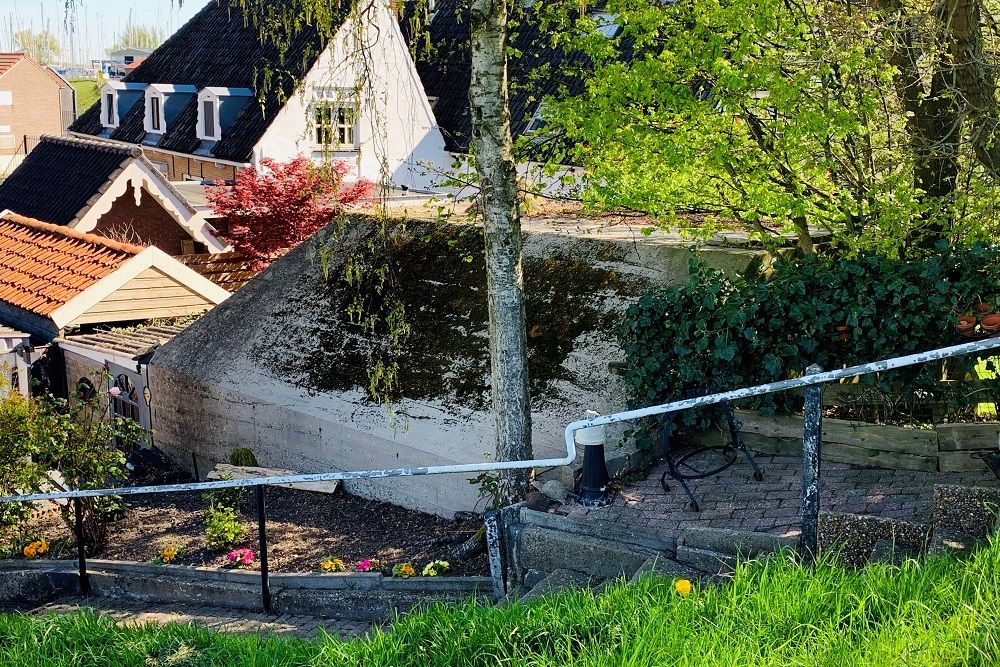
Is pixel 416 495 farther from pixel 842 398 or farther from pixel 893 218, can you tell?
pixel 893 218

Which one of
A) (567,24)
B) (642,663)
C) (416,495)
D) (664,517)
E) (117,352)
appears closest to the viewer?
(642,663)

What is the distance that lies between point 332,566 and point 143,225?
12023 millimetres

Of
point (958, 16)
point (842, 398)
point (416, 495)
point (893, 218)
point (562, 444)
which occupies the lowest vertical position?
point (416, 495)

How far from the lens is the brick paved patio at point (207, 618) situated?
6.39 metres

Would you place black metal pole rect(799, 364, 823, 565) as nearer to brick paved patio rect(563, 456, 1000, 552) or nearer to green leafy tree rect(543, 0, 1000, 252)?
brick paved patio rect(563, 456, 1000, 552)

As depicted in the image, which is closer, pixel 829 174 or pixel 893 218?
pixel 893 218

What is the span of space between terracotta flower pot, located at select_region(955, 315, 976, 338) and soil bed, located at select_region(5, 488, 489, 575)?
141 inches

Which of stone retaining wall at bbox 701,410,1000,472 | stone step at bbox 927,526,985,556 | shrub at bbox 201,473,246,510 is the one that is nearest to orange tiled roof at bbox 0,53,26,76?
shrub at bbox 201,473,246,510

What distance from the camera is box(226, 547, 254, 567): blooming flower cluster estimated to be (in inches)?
305

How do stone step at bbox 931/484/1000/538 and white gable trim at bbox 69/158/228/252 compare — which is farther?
white gable trim at bbox 69/158/228/252

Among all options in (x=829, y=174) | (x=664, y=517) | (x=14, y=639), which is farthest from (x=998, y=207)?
(x=14, y=639)

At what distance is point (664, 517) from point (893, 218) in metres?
2.77

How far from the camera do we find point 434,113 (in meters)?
28.9

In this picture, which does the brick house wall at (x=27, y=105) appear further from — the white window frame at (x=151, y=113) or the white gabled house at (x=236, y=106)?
the white window frame at (x=151, y=113)
